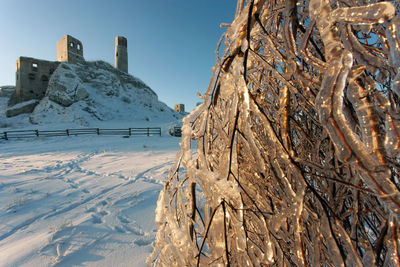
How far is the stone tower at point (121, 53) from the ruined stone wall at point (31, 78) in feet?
36.9

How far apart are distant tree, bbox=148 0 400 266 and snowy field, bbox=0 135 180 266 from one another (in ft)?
6.50

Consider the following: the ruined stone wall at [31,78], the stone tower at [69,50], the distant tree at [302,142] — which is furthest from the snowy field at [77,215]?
the stone tower at [69,50]

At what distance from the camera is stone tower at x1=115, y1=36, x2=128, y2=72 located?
36088 millimetres

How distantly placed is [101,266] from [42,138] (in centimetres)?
1701

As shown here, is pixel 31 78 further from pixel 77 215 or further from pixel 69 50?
pixel 77 215

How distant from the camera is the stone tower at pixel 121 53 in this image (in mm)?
36088

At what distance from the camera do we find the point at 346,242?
70cm

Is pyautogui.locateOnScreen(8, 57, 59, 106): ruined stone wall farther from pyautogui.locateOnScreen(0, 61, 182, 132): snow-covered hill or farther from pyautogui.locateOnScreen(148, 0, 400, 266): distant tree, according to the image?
pyautogui.locateOnScreen(148, 0, 400, 266): distant tree

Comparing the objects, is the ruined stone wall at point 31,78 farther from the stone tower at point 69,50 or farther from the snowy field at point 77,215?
the snowy field at point 77,215

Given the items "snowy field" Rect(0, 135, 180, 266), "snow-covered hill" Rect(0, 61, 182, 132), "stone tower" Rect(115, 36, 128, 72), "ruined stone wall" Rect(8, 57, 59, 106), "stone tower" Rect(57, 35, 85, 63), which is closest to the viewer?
"snowy field" Rect(0, 135, 180, 266)

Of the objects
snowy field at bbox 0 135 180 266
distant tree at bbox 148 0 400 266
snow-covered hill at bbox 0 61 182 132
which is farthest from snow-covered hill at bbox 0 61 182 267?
snow-covered hill at bbox 0 61 182 132

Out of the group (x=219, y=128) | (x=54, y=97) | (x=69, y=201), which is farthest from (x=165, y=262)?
(x=54, y=97)

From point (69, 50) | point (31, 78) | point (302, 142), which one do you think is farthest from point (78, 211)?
point (69, 50)

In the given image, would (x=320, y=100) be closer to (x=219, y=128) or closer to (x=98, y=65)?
(x=219, y=128)
